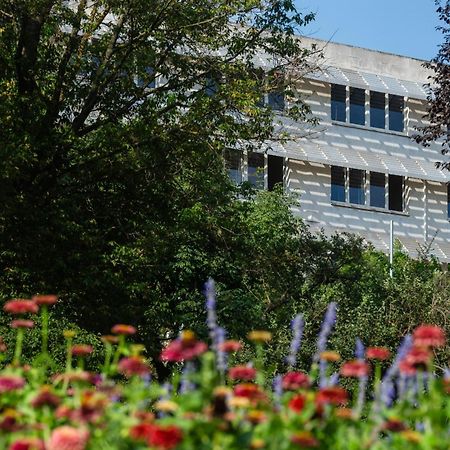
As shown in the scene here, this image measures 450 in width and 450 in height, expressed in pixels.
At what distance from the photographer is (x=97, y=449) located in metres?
3.50

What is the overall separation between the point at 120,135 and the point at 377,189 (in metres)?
32.5

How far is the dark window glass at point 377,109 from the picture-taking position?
50.1m

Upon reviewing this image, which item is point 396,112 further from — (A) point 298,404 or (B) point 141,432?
(B) point 141,432

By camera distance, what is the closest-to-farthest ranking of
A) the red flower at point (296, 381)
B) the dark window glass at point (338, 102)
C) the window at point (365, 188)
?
A: 1. the red flower at point (296, 381)
2. the window at point (365, 188)
3. the dark window glass at point (338, 102)

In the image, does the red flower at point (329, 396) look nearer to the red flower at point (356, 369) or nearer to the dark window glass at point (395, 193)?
the red flower at point (356, 369)

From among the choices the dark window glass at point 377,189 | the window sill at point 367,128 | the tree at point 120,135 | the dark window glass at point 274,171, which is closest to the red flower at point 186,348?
the tree at point 120,135

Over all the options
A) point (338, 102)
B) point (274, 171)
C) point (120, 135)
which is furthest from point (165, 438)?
point (338, 102)

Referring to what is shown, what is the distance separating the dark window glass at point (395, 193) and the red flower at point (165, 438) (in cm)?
4758

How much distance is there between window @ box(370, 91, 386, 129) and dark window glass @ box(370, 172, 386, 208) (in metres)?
2.13

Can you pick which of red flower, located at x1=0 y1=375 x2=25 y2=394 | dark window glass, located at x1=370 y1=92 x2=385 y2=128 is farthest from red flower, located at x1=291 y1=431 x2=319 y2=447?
dark window glass, located at x1=370 y1=92 x2=385 y2=128

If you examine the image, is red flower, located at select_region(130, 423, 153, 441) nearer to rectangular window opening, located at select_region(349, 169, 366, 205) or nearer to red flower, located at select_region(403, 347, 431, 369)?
red flower, located at select_region(403, 347, 431, 369)

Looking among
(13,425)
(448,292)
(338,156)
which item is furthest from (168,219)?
(338,156)

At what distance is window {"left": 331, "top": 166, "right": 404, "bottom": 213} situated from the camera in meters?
48.5

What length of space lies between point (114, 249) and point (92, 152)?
1.71 metres
